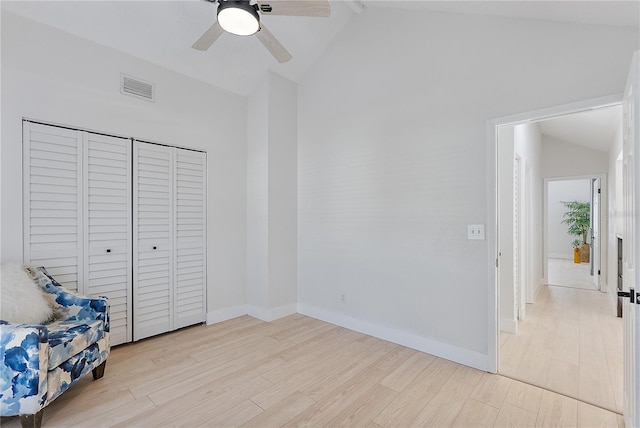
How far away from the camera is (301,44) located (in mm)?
3617

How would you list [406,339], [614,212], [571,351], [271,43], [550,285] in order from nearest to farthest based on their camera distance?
[271,43] → [571,351] → [406,339] → [614,212] → [550,285]

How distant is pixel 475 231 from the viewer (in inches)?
102

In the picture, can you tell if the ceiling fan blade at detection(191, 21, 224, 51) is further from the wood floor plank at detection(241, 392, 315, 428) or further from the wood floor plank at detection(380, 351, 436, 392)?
the wood floor plank at detection(380, 351, 436, 392)

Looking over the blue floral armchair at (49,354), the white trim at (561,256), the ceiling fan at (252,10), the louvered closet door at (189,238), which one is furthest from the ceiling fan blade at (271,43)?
the white trim at (561,256)

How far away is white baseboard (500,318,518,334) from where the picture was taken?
3.35 metres

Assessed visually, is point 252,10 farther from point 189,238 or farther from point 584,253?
point 584,253

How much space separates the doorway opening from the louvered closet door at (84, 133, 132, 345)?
335 cm

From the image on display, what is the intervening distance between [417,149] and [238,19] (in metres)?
1.87

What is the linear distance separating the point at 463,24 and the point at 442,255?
6.58 ft

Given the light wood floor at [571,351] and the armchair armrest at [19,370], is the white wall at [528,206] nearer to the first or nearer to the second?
the light wood floor at [571,351]

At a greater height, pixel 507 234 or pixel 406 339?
pixel 507 234

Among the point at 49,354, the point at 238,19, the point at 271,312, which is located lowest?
the point at 271,312

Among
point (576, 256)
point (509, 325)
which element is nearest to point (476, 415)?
point (509, 325)

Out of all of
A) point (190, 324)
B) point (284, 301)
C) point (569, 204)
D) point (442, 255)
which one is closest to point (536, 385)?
point (442, 255)
